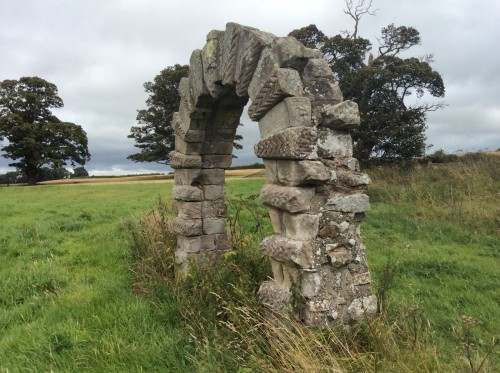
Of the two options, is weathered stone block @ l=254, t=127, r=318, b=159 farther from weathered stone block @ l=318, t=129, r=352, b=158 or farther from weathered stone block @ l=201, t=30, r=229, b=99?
weathered stone block @ l=201, t=30, r=229, b=99

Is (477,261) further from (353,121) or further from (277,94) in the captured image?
(277,94)

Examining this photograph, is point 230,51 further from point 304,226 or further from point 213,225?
point 213,225

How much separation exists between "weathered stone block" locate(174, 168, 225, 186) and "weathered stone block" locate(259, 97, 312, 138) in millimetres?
2962

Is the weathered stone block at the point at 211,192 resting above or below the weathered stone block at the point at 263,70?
below

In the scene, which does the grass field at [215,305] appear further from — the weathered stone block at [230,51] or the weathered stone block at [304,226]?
the weathered stone block at [230,51]

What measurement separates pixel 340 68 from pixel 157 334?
18.4 m

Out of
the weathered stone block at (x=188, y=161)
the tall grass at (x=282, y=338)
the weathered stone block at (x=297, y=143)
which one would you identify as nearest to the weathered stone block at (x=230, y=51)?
the weathered stone block at (x=297, y=143)

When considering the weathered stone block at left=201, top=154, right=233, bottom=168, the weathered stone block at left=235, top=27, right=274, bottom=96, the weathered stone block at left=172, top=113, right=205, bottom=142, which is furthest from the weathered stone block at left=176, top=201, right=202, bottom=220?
the weathered stone block at left=235, top=27, right=274, bottom=96

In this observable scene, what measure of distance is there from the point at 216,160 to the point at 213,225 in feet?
3.84

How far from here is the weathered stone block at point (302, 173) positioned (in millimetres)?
3680

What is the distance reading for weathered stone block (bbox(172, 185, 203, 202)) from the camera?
6805 millimetres

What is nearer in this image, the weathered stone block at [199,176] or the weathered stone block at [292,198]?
the weathered stone block at [292,198]

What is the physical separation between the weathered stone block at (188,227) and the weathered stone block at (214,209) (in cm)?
21

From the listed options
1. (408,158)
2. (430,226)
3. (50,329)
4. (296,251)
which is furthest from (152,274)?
(408,158)
